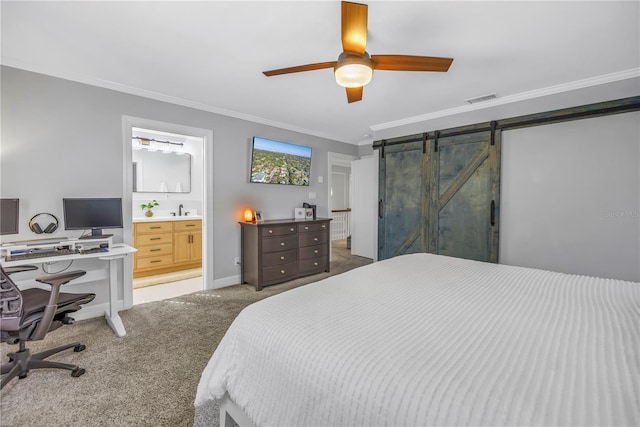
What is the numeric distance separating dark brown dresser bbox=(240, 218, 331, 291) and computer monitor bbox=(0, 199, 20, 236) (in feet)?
7.31

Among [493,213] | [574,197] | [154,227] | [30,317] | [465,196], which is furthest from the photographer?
[154,227]

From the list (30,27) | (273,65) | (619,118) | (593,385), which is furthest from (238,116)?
(619,118)

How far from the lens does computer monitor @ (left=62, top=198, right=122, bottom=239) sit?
2.61 m

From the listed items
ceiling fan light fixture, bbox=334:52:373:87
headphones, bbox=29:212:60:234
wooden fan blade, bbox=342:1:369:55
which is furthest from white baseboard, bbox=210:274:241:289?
wooden fan blade, bbox=342:1:369:55

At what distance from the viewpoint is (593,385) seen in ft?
2.43

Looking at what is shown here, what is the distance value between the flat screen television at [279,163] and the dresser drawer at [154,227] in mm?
1622

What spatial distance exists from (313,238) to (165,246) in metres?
2.42

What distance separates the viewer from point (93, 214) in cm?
271

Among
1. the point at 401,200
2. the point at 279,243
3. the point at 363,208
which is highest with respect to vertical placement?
the point at 401,200

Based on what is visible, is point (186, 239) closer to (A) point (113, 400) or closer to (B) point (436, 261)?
(A) point (113, 400)

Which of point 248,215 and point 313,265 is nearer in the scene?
point 248,215

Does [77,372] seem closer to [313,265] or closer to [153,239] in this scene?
[153,239]

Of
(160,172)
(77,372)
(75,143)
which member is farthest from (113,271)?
(160,172)

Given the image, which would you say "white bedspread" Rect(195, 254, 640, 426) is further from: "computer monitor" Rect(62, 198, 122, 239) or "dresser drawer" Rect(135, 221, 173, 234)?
"dresser drawer" Rect(135, 221, 173, 234)
